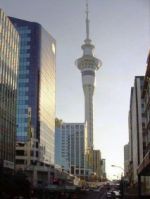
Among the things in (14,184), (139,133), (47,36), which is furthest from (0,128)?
(47,36)

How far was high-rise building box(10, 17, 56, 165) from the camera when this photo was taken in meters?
168

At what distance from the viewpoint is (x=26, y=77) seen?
582 ft

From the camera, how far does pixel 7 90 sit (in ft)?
363

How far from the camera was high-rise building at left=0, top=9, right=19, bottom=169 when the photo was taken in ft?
347

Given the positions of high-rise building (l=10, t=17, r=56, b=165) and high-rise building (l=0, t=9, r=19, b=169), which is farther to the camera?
high-rise building (l=10, t=17, r=56, b=165)

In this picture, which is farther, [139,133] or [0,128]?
[139,133]

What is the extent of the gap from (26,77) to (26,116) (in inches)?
649

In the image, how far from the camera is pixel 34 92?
571 ft

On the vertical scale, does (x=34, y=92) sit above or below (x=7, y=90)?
above

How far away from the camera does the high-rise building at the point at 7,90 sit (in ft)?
347

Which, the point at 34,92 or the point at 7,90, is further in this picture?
the point at 34,92

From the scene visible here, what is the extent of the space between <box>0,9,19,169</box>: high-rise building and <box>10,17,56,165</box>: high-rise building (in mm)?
51420

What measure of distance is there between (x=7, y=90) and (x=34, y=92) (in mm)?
63383

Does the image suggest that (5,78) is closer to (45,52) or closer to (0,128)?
(0,128)
